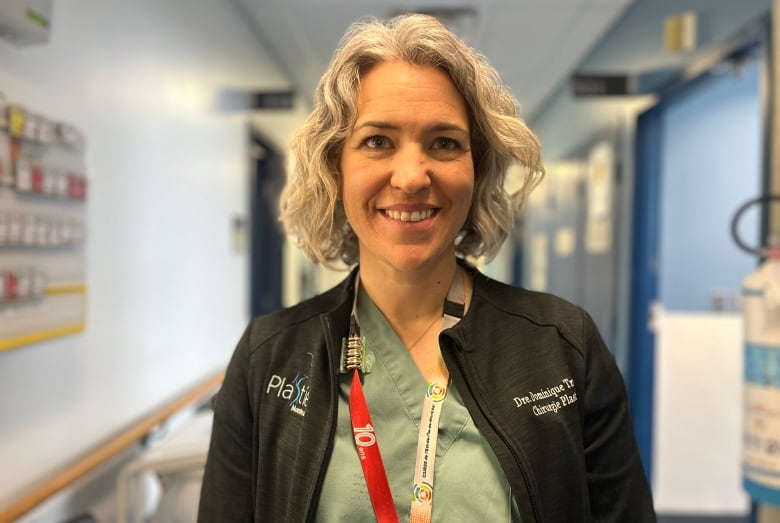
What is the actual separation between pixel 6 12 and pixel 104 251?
0.84m

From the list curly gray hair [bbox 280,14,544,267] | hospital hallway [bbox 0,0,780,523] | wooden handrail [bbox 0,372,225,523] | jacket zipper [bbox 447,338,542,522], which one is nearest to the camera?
jacket zipper [bbox 447,338,542,522]

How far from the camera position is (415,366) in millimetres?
966

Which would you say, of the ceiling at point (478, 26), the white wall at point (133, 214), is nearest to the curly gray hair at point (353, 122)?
the white wall at point (133, 214)

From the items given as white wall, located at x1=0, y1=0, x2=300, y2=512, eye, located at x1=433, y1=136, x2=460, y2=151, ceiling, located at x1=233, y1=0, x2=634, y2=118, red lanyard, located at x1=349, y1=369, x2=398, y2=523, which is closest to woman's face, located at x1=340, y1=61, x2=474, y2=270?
eye, located at x1=433, y1=136, x2=460, y2=151

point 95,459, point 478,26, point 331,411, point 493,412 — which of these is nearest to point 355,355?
point 331,411

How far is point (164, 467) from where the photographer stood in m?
1.70

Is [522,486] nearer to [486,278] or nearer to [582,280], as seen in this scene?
[486,278]

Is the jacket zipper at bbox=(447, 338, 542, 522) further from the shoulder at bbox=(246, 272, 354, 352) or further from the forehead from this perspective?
the forehead

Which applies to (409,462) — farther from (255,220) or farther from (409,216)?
(255,220)

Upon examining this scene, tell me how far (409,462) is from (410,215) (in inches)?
15.4

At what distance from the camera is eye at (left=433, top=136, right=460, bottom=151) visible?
0.93 metres

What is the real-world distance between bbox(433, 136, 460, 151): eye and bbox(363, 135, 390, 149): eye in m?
0.08

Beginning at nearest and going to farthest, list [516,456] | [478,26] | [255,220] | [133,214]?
[516,456] → [133,214] → [478,26] → [255,220]

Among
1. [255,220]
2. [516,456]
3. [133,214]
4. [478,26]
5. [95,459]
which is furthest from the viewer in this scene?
[255,220]
